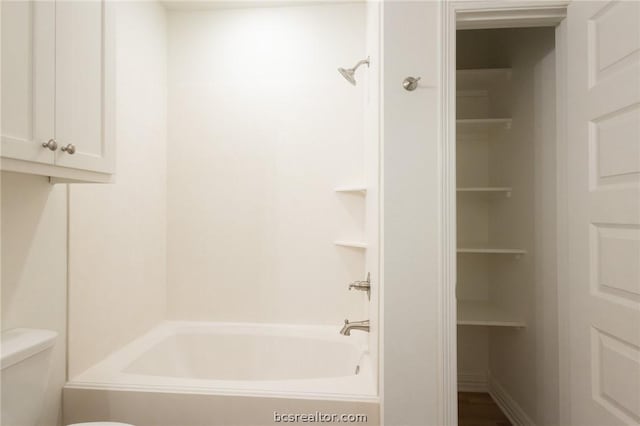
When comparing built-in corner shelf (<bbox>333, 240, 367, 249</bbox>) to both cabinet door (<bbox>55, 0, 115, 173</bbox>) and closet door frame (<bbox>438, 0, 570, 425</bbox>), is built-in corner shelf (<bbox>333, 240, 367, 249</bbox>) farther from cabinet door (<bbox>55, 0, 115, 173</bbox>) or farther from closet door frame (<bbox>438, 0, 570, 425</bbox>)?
cabinet door (<bbox>55, 0, 115, 173</bbox>)

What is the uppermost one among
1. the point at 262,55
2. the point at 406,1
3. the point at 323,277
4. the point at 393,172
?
the point at 262,55

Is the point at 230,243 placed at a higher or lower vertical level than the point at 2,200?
lower

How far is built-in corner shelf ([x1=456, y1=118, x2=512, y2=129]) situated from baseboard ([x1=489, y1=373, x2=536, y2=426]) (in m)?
1.78

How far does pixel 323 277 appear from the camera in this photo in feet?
7.70

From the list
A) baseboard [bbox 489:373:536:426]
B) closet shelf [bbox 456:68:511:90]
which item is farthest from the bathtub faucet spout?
closet shelf [bbox 456:68:511:90]

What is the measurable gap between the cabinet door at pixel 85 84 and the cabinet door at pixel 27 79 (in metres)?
0.04

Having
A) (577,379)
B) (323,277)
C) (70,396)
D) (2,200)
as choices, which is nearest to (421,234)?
(577,379)

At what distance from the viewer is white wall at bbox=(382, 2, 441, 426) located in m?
1.38

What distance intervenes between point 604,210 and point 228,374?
2125 millimetres

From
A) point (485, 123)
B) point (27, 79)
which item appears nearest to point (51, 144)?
point (27, 79)

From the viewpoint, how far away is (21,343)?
117 centimetres

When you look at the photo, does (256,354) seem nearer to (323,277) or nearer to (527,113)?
(323,277)

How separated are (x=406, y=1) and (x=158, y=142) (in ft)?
5.63

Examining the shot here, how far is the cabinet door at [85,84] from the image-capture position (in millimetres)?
1171
